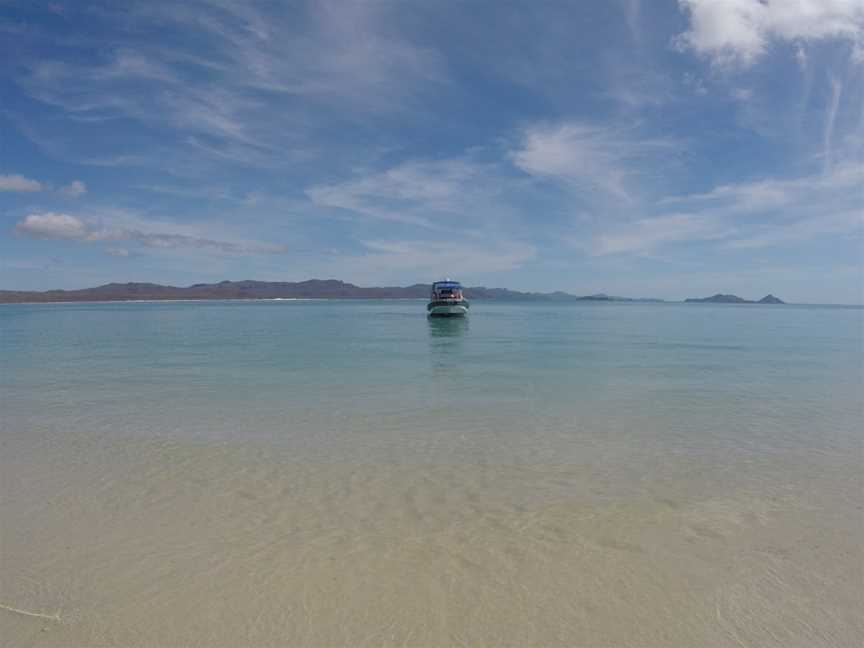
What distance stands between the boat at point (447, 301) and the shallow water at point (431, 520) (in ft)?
152

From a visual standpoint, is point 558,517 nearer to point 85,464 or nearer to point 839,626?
point 839,626

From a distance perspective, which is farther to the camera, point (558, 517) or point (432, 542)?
point (558, 517)

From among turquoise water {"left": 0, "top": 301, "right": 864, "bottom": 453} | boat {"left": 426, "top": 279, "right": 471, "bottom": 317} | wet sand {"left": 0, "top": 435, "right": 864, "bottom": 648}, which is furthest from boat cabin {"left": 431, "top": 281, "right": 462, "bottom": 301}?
wet sand {"left": 0, "top": 435, "right": 864, "bottom": 648}

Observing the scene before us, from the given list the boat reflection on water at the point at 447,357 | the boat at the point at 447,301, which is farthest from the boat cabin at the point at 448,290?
the boat reflection on water at the point at 447,357

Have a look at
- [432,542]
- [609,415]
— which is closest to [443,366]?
[609,415]

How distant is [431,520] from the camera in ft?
21.1

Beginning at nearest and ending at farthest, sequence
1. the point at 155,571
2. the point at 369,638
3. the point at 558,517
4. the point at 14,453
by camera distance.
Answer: the point at 369,638, the point at 155,571, the point at 558,517, the point at 14,453

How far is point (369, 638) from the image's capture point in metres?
4.27

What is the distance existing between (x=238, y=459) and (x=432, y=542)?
4.40m

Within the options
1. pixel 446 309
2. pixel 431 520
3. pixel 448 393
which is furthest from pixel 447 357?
pixel 446 309

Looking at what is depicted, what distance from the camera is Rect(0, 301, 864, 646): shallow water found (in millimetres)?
4500

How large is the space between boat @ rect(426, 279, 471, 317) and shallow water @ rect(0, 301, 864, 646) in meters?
46.4

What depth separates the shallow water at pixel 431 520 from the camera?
14.8 ft

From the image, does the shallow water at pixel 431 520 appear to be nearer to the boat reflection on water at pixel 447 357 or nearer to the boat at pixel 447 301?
the boat reflection on water at pixel 447 357
